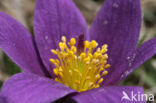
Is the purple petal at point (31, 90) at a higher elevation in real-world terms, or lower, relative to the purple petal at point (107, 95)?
higher

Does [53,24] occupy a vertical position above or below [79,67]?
above

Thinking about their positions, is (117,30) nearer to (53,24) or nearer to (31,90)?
(53,24)

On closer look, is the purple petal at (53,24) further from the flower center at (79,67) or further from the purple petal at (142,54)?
the purple petal at (142,54)

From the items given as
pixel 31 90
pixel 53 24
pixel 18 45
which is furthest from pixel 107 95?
pixel 53 24

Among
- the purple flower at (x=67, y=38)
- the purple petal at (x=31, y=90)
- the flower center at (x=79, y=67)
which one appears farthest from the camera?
the flower center at (x=79, y=67)

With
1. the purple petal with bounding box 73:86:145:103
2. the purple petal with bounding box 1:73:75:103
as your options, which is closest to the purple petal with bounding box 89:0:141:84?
the purple petal with bounding box 73:86:145:103

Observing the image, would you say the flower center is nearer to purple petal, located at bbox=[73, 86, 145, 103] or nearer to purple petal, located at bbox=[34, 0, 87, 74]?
purple petal, located at bbox=[34, 0, 87, 74]

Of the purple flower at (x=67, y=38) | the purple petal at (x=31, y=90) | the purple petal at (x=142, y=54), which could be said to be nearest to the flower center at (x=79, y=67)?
the purple flower at (x=67, y=38)

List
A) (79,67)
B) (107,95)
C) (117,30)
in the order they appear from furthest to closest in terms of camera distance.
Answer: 1. (117,30)
2. (79,67)
3. (107,95)

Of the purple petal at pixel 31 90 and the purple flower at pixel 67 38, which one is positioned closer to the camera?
the purple petal at pixel 31 90
